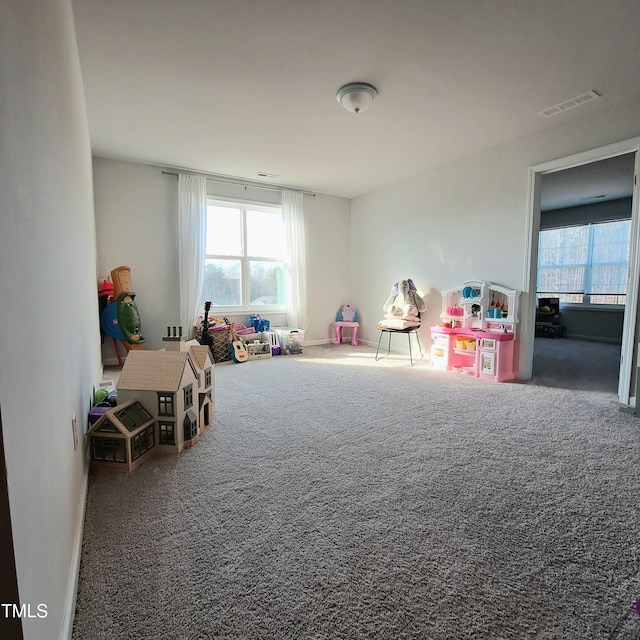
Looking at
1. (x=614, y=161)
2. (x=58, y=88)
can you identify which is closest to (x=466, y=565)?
(x=58, y=88)

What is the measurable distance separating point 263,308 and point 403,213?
2459mm

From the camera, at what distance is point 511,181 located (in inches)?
143

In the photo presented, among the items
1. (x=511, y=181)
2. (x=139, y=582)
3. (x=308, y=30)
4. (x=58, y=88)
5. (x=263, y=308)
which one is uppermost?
(x=308, y=30)

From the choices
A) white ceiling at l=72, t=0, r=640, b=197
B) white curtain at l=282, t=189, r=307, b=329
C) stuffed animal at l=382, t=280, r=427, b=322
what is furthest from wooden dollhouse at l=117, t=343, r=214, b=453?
white curtain at l=282, t=189, r=307, b=329

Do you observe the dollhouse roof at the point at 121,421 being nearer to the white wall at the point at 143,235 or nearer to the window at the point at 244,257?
the white wall at the point at 143,235

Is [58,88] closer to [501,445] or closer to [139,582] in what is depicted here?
[139,582]

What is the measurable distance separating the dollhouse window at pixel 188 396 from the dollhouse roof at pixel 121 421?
22cm

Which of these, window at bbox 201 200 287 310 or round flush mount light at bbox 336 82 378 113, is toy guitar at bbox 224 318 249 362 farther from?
round flush mount light at bbox 336 82 378 113

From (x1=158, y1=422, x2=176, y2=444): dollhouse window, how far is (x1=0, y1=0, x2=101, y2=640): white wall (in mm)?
515

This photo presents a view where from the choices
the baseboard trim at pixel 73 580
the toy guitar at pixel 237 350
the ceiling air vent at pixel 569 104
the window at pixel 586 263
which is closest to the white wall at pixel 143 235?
the toy guitar at pixel 237 350

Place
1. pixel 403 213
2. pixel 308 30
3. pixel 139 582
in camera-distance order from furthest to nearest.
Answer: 1. pixel 403 213
2. pixel 308 30
3. pixel 139 582

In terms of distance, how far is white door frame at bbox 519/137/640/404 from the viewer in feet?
9.12

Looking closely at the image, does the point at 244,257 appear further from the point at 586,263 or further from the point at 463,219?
the point at 586,263

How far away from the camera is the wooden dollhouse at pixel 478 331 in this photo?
3.57 metres
